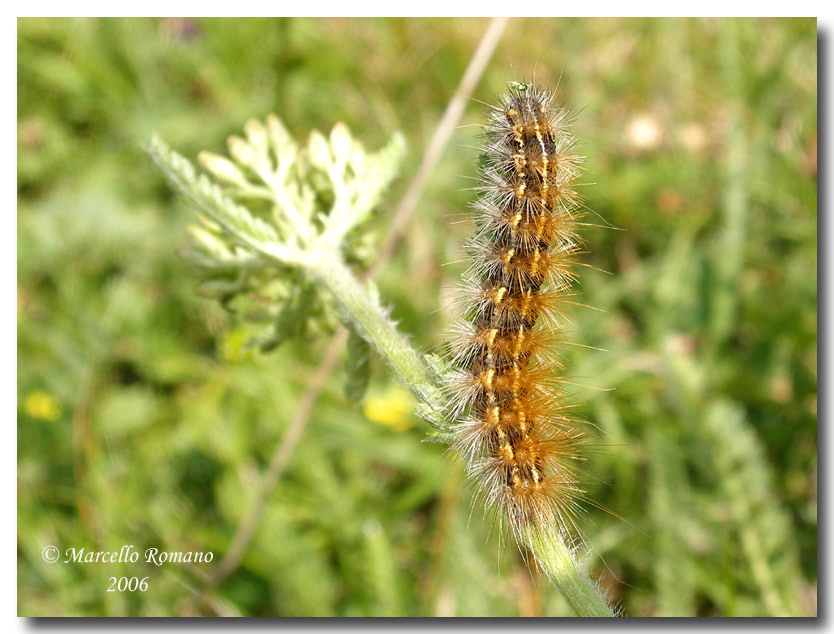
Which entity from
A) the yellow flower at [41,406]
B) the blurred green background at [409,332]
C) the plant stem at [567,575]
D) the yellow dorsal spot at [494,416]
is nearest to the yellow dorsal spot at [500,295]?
the yellow dorsal spot at [494,416]

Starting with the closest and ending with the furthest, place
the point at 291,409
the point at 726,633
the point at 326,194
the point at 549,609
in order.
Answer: the point at 326,194
the point at 726,633
the point at 549,609
the point at 291,409

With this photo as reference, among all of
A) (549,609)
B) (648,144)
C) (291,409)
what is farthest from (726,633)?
(648,144)

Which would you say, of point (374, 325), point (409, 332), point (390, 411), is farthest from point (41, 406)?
point (374, 325)

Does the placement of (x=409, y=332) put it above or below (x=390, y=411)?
above

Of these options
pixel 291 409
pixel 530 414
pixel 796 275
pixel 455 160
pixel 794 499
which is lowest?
pixel 794 499

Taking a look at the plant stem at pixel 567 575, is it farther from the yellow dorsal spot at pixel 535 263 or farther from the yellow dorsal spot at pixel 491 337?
the yellow dorsal spot at pixel 535 263

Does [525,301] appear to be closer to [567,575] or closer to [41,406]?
[567,575]

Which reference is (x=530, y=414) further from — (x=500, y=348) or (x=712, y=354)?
(x=712, y=354)
